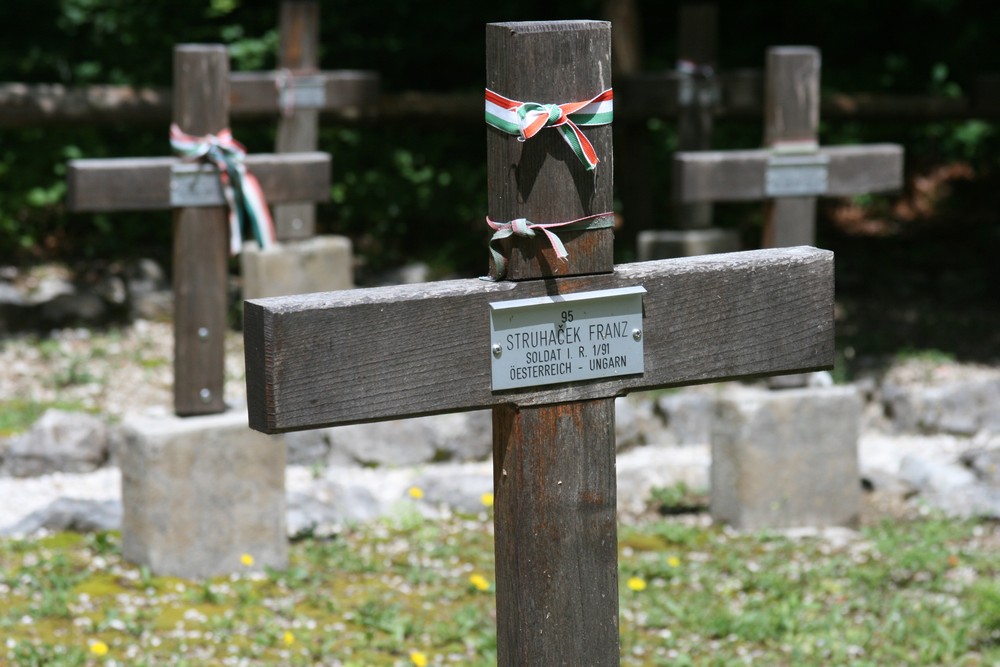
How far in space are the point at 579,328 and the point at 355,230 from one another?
8.08 m

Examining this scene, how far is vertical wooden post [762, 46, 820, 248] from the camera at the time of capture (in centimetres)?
530

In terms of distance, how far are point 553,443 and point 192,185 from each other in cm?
264

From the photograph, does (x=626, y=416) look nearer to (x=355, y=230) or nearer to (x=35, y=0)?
(x=355, y=230)

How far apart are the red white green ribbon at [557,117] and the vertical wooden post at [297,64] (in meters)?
6.18

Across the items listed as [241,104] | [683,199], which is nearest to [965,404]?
[683,199]

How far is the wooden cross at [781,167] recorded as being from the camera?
5324 millimetres

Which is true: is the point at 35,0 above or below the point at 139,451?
above

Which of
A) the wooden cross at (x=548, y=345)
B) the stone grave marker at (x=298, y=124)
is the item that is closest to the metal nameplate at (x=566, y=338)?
the wooden cross at (x=548, y=345)

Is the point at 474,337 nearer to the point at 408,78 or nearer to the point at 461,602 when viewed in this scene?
the point at 461,602

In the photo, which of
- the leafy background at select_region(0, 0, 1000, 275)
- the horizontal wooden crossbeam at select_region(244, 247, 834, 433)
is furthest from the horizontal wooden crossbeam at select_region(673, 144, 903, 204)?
the leafy background at select_region(0, 0, 1000, 275)

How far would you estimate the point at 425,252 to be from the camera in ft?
33.0

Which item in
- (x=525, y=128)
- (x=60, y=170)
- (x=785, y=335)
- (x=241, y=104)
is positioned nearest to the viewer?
(x=525, y=128)

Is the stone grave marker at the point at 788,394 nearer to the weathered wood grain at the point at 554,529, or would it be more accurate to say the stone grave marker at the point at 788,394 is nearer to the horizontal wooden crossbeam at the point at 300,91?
the weathered wood grain at the point at 554,529

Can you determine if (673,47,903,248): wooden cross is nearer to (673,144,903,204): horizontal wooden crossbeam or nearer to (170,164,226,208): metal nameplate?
(673,144,903,204): horizontal wooden crossbeam
